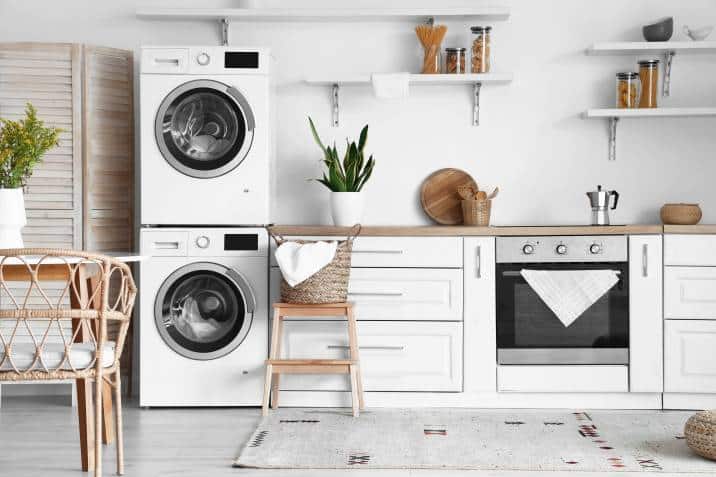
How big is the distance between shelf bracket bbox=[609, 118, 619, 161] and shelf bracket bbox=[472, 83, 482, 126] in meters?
0.70

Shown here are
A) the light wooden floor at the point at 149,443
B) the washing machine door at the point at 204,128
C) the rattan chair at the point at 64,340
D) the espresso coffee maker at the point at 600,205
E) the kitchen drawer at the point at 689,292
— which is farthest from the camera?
the espresso coffee maker at the point at 600,205

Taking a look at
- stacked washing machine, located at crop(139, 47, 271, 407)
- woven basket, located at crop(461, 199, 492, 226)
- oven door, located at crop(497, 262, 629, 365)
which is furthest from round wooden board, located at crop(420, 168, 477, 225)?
stacked washing machine, located at crop(139, 47, 271, 407)

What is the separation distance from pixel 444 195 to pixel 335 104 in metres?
0.76

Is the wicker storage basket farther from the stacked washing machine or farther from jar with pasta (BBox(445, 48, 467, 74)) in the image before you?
jar with pasta (BBox(445, 48, 467, 74))

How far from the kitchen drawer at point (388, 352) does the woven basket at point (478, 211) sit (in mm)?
561

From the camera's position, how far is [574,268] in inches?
159

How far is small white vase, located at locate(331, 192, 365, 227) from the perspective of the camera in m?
4.27

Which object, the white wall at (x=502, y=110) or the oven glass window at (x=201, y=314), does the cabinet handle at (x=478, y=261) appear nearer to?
the white wall at (x=502, y=110)

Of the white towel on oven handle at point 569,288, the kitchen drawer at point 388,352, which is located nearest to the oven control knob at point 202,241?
the kitchen drawer at point 388,352

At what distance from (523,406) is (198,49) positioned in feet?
7.50

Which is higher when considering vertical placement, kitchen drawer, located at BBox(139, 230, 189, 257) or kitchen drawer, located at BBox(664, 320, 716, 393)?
kitchen drawer, located at BBox(139, 230, 189, 257)

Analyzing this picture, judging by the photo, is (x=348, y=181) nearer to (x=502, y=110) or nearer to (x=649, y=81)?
(x=502, y=110)

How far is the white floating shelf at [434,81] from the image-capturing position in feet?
14.3

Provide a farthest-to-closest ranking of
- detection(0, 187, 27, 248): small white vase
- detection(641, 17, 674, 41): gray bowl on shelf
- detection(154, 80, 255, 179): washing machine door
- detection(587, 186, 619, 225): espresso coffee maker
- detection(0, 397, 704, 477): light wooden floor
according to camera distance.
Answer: detection(641, 17, 674, 41): gray bowl on shelf → detection(587, 186, 619, 225): espresso coffee maker → detection(154, 80, 255, 179): washing machine door → detection(0, 187, 27, 248): small white vase → detection(0, 397, 704, 477): light wooden floor
